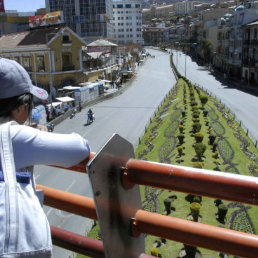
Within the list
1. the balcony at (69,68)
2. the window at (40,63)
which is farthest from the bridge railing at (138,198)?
the balcony at (69,68)

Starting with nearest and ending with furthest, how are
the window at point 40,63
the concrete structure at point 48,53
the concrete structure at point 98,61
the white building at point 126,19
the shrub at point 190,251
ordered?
the shrub at point 190,251, the concrete structure at point 48,53, the window at point 40,63, the concrete structure at point 98,61, the white building at point 126,19

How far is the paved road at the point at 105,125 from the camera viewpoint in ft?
43.4

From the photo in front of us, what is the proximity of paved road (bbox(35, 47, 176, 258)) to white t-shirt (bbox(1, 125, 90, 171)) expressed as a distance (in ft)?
7.58

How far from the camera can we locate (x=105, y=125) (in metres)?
28.6

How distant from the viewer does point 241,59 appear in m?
49.9

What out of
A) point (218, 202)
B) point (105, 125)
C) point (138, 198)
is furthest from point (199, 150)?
point (105, 125)

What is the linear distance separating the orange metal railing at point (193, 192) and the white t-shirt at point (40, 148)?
0.19 meters

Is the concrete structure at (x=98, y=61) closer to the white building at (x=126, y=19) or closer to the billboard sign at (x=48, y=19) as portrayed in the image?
the billboard sign at (x=48, y=19)

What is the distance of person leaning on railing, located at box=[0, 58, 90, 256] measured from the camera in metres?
1.63

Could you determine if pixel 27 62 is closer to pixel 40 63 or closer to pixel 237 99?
pixel 40 63

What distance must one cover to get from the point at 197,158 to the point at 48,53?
2668 cm

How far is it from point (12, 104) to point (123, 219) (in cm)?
92

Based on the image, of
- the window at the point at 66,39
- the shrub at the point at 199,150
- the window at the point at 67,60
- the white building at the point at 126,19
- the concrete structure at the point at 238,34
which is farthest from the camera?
the white building at the point at 126,19

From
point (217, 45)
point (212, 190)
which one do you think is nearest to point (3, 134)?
point (212, 190)
